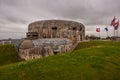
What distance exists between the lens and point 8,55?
80.1 feet

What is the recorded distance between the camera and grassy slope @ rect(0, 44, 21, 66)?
23.4 meters

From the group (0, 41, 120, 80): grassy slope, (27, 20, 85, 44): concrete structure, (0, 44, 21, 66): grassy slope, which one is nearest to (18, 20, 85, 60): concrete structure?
(27, 20, 85, 44): concrete structure

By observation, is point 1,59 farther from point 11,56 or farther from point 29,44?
point 29,44

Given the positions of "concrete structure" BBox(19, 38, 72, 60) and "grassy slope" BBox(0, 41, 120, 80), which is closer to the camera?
"grassy slope" BBox(0, 41, 120, 80)

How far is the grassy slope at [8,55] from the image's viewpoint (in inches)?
921

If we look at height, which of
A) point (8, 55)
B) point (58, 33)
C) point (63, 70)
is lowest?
point (8, 55)

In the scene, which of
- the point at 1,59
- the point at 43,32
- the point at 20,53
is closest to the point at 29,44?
the point at 20,53

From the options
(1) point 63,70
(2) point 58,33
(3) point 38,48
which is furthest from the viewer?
(2) point 58,33

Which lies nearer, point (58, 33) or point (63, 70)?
point (63, 70)

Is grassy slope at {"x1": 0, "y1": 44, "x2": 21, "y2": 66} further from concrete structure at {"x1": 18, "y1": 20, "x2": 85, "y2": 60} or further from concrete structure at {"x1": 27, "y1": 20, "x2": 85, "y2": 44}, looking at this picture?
concrete structure at {"x1": 27, "y1": 20, "x2": 85, "y2": 44}

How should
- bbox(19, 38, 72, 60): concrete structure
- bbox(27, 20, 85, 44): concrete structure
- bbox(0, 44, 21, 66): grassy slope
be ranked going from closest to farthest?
bbox(0, 44, 21, 66): grassy slope, bbox(19, 38, 72, 60): concrete structure, bbox(27, 20, 85, 44): concrete structure

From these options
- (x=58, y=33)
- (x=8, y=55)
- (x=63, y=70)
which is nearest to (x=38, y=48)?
(x=8, y=55)

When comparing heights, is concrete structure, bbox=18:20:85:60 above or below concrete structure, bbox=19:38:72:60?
above

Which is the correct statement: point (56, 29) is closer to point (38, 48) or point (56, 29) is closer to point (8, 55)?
point (38, 48)
